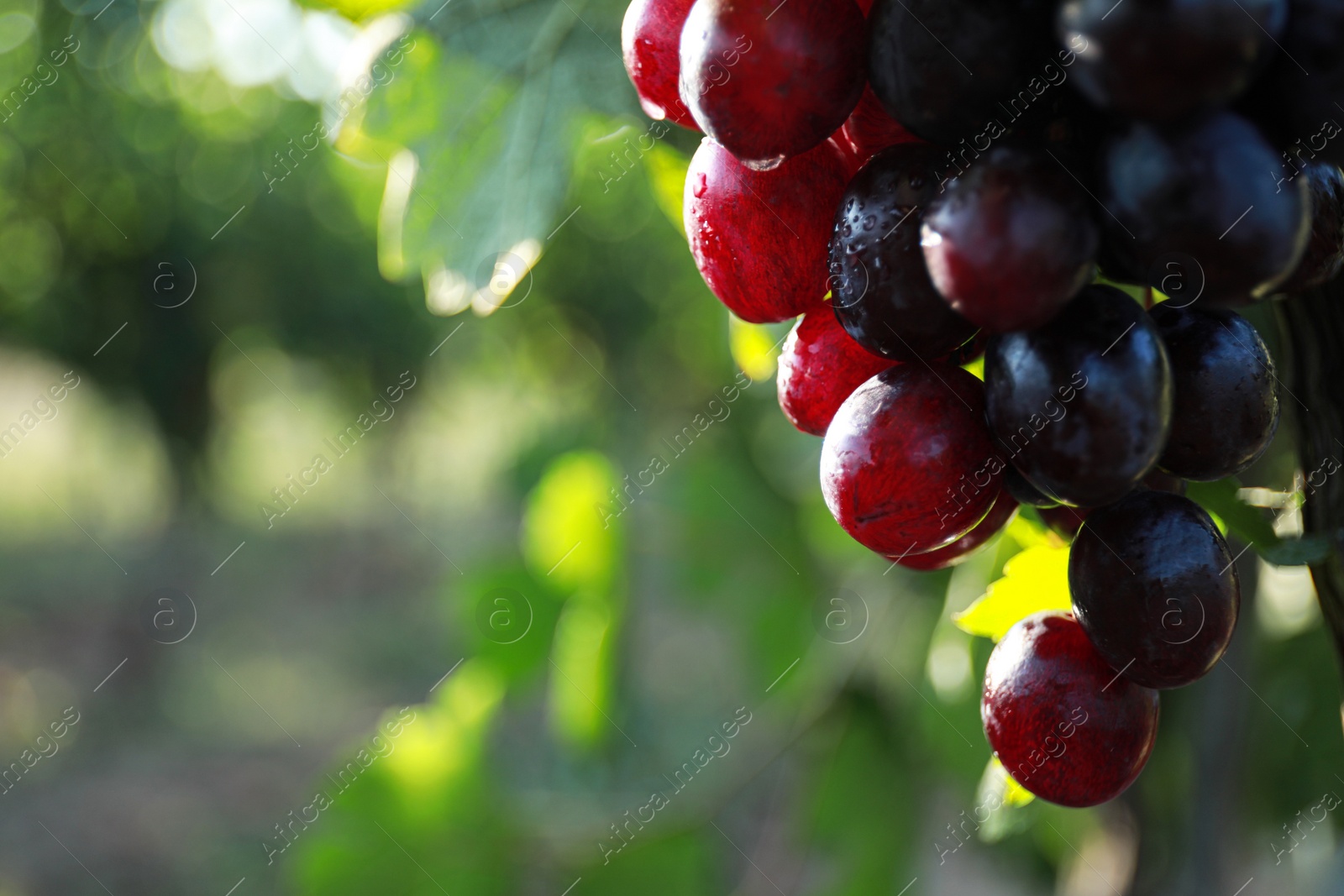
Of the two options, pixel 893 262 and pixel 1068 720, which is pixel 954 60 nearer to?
pixel 893 262

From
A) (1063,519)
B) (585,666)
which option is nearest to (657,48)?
(1063,519)

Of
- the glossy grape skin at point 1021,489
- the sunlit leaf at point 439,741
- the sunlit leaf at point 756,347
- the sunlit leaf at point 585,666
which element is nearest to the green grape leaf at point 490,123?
the sunlit leaf at point 756,347

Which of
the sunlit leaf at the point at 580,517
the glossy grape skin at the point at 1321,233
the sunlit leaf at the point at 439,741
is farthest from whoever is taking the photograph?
the sunlit leaf at the point at 580,517

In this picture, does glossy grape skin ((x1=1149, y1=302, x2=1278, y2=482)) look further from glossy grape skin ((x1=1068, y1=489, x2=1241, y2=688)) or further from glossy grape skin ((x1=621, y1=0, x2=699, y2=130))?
glossy grape skin ((x1=621, y1=0, x2=699, y2=130))

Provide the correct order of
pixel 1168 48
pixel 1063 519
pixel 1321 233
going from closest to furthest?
pixel 1168 48 < pixel 1321 233 < pixel 1063 519

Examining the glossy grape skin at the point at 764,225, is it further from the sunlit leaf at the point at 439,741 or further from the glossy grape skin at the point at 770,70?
the sunlit leaf at the point at 439,741

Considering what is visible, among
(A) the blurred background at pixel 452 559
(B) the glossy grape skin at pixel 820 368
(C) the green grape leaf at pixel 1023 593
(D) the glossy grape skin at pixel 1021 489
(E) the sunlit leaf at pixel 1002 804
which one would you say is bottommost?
(A) the blurred background at pixel 452 559

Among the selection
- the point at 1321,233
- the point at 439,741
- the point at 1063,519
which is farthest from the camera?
the point at 439,741
